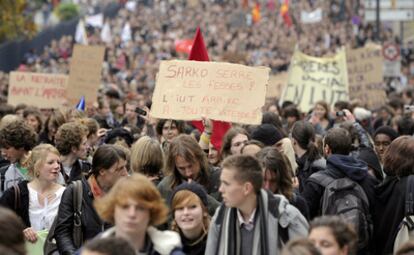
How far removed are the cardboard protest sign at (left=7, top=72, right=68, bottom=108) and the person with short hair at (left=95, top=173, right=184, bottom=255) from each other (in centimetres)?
1254

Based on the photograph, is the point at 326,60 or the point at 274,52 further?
the point at 274,52

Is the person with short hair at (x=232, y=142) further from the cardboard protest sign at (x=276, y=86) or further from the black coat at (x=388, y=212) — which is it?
the cardboard protest sign at (x=276, y=86)

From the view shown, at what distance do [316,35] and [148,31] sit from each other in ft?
20.1

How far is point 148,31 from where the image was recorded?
4944cm

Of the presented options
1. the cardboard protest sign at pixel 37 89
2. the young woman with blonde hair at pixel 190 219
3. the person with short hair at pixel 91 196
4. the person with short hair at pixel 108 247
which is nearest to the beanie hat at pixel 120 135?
the person with short hair at pixel 91 196

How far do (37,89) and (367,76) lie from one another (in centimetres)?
560

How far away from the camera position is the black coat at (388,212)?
9547 millimetres

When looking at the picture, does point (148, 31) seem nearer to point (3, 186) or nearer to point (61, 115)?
point (61, 115)

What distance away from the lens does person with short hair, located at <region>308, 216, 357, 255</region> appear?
718cm

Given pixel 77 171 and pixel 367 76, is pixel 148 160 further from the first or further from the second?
pixel 367 76

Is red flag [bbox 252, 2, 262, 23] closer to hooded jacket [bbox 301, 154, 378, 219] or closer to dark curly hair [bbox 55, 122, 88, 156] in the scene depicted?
dark curly hair [bbox 55, 122, 88, 156]

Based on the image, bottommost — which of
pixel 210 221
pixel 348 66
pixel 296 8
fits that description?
pixel 210 221

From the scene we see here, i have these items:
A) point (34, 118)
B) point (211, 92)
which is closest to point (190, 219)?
point (211, 92)

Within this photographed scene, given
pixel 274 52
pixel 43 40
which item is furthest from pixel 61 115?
pixel 43 40
